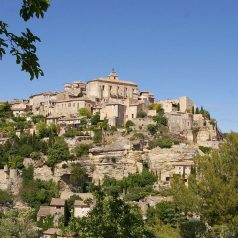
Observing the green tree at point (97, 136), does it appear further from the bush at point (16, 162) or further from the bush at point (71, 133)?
the bush at point (16, 162)

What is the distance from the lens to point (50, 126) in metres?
63.1

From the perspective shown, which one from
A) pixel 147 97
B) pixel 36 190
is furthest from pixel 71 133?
pixel 147 97

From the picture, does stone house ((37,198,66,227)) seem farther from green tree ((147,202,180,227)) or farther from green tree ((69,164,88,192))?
green tree ((147,202,180,227))

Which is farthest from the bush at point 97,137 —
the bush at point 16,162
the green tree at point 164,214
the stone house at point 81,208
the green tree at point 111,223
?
the green tree at point 111,223

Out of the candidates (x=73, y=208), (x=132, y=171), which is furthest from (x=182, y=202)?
(x=132, y=171)

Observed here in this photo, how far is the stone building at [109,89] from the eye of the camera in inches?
2899

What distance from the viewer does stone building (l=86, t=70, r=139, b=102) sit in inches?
2899

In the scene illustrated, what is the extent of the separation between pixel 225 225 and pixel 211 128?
42.1m

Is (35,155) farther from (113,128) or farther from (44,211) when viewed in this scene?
(113,128)

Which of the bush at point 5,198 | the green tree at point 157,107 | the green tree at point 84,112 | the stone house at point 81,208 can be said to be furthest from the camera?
the green tree at point 84,112

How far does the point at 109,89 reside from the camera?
7425 cm

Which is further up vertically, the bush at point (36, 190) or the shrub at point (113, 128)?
the shrub at point (113, 128)

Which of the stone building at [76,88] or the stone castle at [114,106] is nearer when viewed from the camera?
the stone castle at [114,106]

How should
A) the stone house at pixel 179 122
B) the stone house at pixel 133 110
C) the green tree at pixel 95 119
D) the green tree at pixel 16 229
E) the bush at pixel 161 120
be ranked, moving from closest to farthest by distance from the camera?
the green tree at pixel 16 229 → the bush at pixel 161 120 → the stone house at pixel 179 122 → the green tree at pixel 95 119 → the stone house at pixel 133 110
